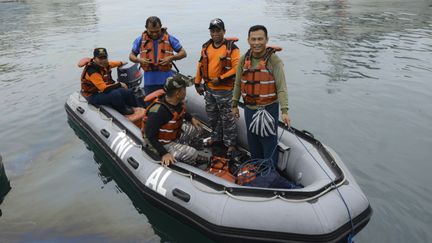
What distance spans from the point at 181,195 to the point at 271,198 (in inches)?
40.8

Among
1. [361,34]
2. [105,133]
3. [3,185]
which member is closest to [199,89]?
[105,133]

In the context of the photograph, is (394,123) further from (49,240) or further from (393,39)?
(393,39)

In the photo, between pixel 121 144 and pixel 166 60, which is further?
pixel 166 60

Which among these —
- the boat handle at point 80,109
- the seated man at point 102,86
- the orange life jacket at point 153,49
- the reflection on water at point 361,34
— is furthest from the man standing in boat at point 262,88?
the reflection on water at point 361,34

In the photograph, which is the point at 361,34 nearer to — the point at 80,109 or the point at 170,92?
the point at 80,109

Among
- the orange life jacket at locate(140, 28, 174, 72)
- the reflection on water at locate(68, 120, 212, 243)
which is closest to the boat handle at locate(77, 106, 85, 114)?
the reflection on water at locate(68, 120, 212, 243)

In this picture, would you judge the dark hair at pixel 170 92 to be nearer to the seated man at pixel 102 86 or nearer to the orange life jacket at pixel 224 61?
the orange life jacket at pixel 224 61

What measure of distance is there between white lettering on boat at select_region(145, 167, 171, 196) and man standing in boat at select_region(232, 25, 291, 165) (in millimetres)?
1138

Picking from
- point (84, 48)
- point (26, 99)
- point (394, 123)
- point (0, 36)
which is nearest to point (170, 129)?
point (394, 123)

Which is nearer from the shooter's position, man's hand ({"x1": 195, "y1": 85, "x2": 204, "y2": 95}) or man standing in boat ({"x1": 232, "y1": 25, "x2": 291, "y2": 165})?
man standing in boat ({"x1": 232, "y1": 25, "x2": 291, "y2": 165})

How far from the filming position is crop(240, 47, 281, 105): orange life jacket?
12.8ft

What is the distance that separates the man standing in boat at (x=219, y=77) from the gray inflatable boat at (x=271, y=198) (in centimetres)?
77

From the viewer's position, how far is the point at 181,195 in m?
4.03

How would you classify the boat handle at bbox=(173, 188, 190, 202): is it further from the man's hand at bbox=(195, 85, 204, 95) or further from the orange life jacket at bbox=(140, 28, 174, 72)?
the orange life jacket at bbox=(140, 28, 174, 72)
